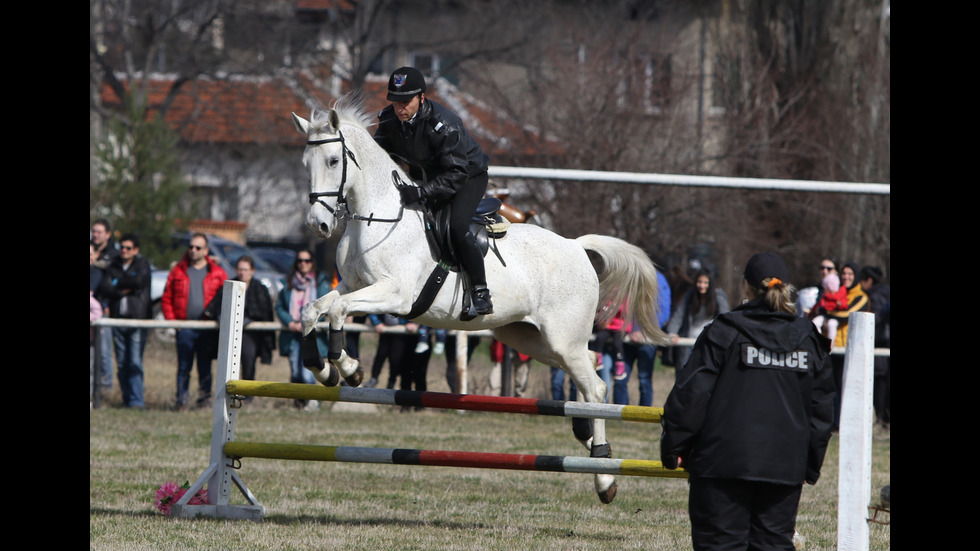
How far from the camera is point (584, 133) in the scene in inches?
686

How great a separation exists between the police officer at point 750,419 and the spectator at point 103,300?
8956 mm

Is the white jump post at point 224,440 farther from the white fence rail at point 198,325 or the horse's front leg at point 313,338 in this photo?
the white fence rail at point 198,325

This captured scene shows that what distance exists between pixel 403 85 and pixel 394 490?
3490 millimetres

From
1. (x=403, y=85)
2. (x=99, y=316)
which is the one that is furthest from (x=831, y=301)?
(x=99, y=316)

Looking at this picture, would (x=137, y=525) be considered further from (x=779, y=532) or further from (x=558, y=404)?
(x=779, y=532)

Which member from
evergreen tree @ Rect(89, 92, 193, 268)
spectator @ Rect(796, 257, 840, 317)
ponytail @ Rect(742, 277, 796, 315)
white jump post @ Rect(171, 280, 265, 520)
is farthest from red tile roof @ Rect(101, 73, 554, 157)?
ponytail @ Rect(742, 277, 796, 315)

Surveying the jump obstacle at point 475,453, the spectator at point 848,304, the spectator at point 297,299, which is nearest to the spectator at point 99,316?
the spectator at point 297,299

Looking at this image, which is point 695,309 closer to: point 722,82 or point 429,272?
point 429,272

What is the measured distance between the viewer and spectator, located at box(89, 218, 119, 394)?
471 inches

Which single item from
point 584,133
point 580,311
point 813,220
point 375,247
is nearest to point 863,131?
point 813,220

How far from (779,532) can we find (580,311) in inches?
109

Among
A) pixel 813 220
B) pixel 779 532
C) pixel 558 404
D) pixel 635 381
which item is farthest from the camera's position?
pixel 813 220

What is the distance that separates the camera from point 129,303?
1215 centimetres

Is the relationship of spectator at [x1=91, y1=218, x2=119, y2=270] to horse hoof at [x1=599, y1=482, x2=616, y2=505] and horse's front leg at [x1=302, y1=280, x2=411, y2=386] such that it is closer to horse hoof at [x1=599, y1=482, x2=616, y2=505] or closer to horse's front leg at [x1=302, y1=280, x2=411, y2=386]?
horse's front leg at [x1=302, y1=280, x2=411, y2=386]
